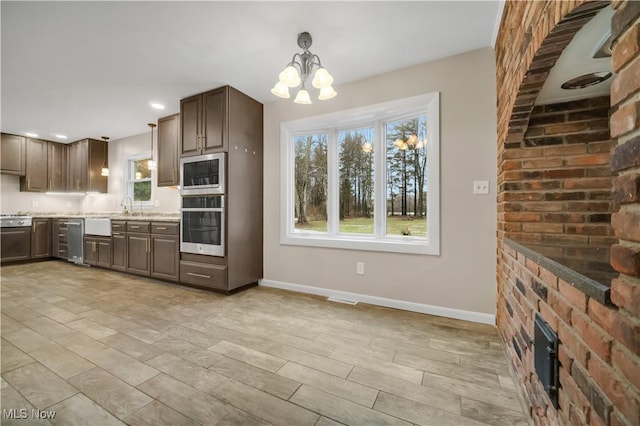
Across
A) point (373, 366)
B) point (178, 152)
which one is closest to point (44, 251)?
point (178, 152)

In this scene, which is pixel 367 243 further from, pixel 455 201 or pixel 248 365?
pixel 248 365

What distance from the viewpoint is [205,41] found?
7.36ft

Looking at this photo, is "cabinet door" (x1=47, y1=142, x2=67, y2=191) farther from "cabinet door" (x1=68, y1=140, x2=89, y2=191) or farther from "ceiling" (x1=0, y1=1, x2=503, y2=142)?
"ceiling" (x1=0, y1=1, x2=503, y2=142)

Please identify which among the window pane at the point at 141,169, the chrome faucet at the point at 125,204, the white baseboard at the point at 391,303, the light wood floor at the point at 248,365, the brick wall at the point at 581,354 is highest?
the window pane at the point at 141,169

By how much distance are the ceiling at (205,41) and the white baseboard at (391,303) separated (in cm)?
239

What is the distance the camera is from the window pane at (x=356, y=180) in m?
3.01

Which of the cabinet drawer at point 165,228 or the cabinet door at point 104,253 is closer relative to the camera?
the cabinet drawer at point 165,228

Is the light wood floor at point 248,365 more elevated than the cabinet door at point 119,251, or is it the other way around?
the cabinet door at point 119,251

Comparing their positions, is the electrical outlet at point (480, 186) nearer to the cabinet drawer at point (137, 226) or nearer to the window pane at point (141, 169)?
the cabinet drawer at point (137, 226)

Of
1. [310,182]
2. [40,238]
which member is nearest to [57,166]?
[40,238]

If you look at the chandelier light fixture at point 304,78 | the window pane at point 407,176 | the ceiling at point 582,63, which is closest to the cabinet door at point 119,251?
the chandelier light fixture at point 304,78

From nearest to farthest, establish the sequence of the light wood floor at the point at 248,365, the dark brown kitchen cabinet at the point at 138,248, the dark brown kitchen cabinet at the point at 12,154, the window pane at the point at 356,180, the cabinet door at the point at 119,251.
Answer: the light wood floor at the point at 248,365
the window pane at the point at 356,180
the dark brown kitchen cabinet at the point at 138,248
the cabinet door at the point at 119,251
the dark brown kitchen cabinet at the point at 12,154

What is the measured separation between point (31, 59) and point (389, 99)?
3579 mm

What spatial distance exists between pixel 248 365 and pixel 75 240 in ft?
16.3
